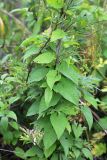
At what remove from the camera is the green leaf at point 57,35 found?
7.42 feet

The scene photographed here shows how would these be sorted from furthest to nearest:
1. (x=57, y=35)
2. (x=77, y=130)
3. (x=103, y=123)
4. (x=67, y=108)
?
(x=103, y=123) → (x=77, y=130) → (x=67, y=108) → (x=57, y=35)

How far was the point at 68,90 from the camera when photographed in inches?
A: 91.6

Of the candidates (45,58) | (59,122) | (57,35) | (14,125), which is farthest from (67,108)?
(14,125)

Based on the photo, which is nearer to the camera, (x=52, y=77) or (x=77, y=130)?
(x=52, y=77)

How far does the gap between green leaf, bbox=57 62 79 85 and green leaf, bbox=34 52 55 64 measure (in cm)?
8

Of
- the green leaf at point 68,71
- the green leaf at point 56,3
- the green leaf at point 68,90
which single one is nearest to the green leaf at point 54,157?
the green leaf at point 68,90

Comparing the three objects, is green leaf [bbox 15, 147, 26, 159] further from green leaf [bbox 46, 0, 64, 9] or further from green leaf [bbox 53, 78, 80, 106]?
green leaf [bbox 46, 0, 64, 9]

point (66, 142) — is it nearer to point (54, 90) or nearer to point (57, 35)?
point (54, 90)

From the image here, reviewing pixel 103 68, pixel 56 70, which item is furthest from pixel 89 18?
pixel 103 68

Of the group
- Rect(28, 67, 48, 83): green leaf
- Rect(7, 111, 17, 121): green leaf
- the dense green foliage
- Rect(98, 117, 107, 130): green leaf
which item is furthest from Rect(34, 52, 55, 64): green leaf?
Rect(98, 117, 107, 130): green leaf

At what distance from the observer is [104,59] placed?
3.96 metres

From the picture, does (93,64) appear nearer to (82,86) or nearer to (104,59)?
(104,59)

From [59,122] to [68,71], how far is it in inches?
12.0

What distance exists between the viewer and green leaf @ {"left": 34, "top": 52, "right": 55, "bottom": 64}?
2.32 m
